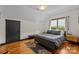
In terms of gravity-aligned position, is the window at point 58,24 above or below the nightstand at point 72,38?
above

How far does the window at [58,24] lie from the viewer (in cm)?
132

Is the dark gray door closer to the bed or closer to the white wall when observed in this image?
the bed

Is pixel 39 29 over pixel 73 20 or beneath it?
beneath

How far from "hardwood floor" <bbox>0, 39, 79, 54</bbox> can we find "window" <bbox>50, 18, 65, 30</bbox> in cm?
30

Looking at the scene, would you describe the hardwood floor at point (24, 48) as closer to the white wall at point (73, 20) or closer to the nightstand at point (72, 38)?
the nightstand at point (72, 38)

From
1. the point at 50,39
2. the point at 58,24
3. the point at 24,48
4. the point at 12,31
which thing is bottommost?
the point at 24,48

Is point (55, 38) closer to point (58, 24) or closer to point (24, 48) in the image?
point (58, 24)

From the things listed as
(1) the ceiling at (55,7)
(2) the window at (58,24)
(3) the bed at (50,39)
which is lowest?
(3) the bed at (50,39)

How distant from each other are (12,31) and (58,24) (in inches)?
30.5

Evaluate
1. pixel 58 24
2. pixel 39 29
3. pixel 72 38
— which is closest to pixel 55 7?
pixel 58 24

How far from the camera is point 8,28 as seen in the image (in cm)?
122

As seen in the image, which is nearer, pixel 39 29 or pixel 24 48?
pixel 24 48

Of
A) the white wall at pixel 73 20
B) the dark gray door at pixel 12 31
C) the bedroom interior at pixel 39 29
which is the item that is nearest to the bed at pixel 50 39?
the bedroom interior at pixel 39 29

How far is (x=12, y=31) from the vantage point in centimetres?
127
